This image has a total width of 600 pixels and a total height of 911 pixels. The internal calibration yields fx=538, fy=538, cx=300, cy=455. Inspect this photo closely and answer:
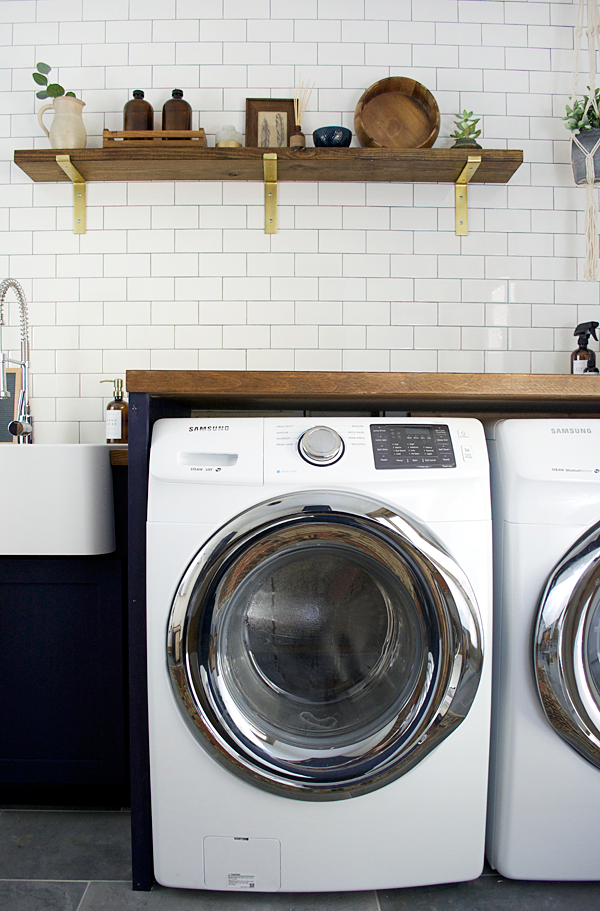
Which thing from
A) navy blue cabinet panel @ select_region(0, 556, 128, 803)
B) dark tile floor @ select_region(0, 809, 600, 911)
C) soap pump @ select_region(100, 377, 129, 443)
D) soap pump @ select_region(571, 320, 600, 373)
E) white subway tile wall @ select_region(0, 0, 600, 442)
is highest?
white subway tile wall @ select_region(0, 0, 600, 442)

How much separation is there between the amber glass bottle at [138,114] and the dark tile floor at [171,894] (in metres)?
2.07

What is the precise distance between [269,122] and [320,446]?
4.68ft

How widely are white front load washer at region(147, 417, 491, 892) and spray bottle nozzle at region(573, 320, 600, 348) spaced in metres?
0.99

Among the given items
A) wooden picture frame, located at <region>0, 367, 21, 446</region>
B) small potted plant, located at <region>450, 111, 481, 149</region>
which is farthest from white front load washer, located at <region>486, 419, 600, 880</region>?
wooden picture frame, located at <region>0, 367, 21, 446</region>

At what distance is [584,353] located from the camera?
1.78 metres

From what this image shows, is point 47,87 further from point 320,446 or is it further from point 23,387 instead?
point 320,446

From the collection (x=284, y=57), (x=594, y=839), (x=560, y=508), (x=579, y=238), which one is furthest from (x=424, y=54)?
(x=594, y=839)

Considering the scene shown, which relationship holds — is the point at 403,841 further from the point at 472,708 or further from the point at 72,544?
the point at 72,544

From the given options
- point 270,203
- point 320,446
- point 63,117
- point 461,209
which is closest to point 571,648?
point 320,446

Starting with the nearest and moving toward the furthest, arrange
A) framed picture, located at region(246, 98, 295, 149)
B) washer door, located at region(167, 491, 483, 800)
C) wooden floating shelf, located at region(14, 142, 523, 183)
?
washer door, located at region(167, 491, 483, 800) → wooden floating shelf, located at region(14, 142, 523, 183) → framed picture, located at region(246, 98, 295, 149)

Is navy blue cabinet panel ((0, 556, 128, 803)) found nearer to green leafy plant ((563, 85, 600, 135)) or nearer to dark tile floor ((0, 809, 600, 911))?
dark tile floor ((0, 809, 600, 911))

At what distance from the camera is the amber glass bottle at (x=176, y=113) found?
5.82ft

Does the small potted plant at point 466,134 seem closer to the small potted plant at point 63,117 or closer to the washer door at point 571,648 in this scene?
the small potted plant at point 63,117

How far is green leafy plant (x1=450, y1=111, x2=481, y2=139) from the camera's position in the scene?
1773 millimetres
